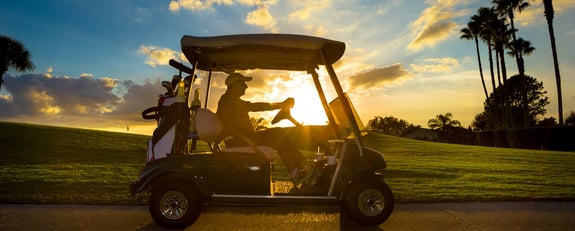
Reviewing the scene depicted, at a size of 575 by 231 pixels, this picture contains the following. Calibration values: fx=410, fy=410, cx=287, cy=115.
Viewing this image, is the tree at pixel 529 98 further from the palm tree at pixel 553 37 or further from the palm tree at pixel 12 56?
the palm tree at pixel 12 56

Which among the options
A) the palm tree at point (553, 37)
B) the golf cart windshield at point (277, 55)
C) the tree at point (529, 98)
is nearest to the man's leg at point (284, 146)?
the golf cart windshield at point (277, 55)

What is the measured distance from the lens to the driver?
5.71 m

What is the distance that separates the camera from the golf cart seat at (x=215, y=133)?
5.30m

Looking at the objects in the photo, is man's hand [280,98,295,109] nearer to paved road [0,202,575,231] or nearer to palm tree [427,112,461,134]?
paved road [0,202,575,231]

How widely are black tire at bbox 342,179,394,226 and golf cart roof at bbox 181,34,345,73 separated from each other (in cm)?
172

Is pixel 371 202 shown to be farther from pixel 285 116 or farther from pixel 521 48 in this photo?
pixel 521 48

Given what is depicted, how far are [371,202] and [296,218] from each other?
1.12 metres

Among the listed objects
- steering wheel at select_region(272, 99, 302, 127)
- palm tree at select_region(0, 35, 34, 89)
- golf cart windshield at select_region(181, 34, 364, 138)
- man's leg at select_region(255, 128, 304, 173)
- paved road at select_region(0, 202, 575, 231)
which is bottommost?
paved road at select_region(0, 202, 575, 231)

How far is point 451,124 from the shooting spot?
10369 centimetres

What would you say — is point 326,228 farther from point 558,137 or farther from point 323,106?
point 558,137

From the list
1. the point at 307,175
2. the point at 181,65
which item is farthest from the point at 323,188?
the point at 181,65

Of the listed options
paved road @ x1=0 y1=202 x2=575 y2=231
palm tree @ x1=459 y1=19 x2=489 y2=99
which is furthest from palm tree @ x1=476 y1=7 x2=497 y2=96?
paved road @ x1=0 y1=202 x2=575 y2=231

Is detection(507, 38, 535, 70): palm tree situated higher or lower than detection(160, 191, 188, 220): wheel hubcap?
higher

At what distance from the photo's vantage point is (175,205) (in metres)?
5.21
